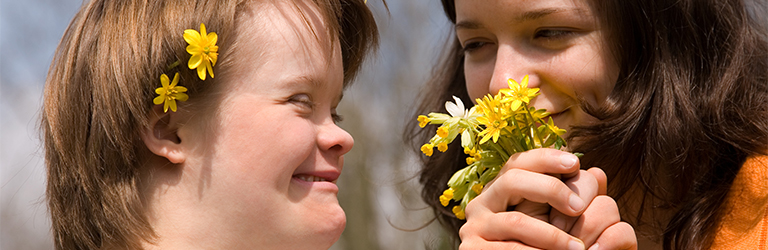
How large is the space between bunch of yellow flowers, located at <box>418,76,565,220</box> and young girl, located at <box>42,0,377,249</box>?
1.29ft

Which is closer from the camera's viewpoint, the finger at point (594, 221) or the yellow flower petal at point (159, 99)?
the finger at point (594, 221)

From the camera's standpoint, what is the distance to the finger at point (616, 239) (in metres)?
1.72

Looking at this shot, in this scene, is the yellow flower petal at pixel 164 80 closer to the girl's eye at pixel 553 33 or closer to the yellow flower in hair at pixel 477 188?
the yellow flower in hair at pixel 477 188

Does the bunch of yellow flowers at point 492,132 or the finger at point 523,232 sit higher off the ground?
the bunch of yellow flowers at point 492,132

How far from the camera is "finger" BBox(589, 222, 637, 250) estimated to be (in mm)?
1721

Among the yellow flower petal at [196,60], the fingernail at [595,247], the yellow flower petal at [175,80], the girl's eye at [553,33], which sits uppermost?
the yellow flower petal at [196,60]

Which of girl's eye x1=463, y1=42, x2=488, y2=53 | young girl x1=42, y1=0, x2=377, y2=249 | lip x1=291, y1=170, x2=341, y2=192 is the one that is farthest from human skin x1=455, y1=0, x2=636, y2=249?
young girl x1=42, y1=0, x2=377, y2=249

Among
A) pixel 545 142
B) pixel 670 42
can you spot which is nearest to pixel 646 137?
pixel 670 42

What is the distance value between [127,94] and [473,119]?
105 cm

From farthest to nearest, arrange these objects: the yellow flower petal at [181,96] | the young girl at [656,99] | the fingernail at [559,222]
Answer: the young girl at [656,99] < the yellow flower petal at [181,96] < the fingernail at [559,222]

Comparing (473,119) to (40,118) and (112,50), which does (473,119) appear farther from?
(40,118)

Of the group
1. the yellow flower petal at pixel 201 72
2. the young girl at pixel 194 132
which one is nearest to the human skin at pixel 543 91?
the young girl at pixel 194 132

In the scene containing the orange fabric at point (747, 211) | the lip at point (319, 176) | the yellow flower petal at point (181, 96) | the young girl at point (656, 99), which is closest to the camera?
the yellow flower petal at point (181, 96)

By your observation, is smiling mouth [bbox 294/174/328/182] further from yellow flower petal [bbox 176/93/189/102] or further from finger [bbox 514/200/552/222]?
finger [bbox 514/200/552/222]
